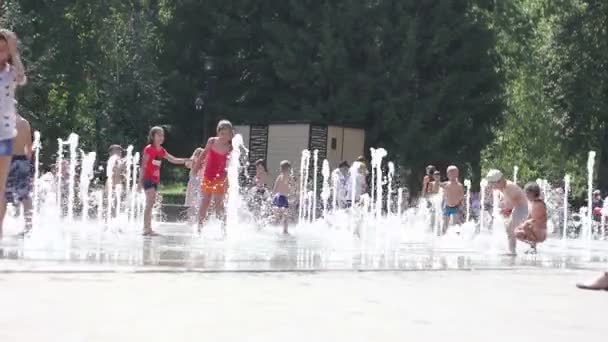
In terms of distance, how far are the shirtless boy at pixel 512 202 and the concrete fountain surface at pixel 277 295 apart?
1.42 meters

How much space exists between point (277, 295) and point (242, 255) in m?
4.21

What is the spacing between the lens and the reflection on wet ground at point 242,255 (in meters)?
10.1

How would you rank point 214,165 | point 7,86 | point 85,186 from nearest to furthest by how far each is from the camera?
point 7,86, point 214,165, point 85,186

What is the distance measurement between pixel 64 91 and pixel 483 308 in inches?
1645

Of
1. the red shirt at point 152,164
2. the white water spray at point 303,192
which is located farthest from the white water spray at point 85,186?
the red shirt at point 152,164

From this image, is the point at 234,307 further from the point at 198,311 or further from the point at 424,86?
the point at 424,86

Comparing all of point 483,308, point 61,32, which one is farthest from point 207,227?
point 61,32

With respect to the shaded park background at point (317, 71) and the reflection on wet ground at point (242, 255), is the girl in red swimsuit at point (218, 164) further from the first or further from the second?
the shaded park background at point (317, 71)

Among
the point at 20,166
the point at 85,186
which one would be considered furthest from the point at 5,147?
the point at 85,186

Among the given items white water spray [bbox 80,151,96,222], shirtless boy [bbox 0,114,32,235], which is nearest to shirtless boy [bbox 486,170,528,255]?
shirtless boy [bbox 0,114,32,235]

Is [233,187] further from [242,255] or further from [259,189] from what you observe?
[242,255]

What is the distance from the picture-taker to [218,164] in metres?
15.5

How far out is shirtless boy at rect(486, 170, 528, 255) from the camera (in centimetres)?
1491

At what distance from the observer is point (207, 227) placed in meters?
18.3
